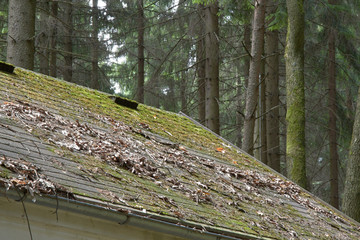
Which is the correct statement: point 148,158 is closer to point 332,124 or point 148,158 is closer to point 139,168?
point 139,168

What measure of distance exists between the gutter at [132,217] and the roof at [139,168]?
0.02 meters

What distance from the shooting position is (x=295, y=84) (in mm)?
13258

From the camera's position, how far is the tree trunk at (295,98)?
12.9 meters

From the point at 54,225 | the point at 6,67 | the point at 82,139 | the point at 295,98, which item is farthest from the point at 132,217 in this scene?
the point at 295,98

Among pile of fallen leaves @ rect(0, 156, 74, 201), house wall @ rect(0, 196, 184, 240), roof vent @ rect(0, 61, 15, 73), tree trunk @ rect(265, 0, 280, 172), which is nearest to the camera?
pile of fallen leaves @ rect(0, 156, 74, 201)

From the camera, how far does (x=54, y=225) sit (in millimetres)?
4840

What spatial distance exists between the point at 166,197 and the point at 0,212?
78.4 inches

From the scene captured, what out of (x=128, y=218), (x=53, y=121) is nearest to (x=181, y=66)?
(x=53, y=121)

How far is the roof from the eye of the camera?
5.15 m

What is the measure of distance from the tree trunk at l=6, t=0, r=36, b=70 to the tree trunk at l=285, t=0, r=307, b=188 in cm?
614

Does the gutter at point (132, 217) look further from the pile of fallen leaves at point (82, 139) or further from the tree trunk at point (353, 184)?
the tree trunk at point (353, 184)

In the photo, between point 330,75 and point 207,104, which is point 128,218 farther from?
point 330,75

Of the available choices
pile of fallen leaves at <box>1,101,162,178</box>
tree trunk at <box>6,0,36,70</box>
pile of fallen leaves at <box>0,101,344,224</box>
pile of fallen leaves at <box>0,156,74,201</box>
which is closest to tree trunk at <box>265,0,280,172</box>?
tree trunk at <box>6,0,36,70</box>

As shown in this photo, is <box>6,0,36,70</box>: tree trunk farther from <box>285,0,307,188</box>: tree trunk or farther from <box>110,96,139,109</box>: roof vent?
<box>285,0,307,188</box>: tree trunk
